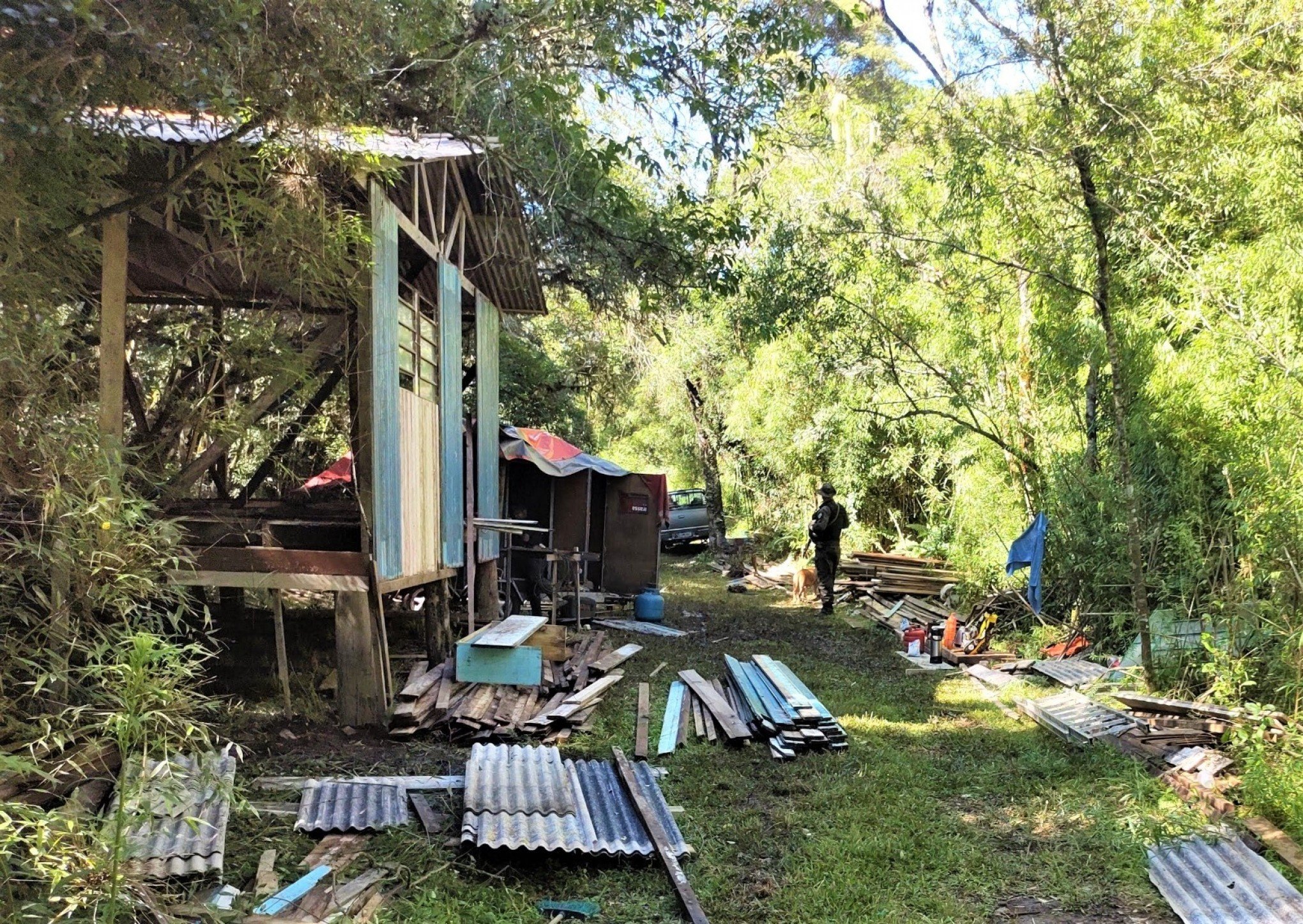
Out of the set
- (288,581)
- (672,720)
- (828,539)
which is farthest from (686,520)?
(288,581)

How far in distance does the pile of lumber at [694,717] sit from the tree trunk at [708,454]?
11662 mm

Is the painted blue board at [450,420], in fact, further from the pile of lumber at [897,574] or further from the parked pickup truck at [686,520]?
the parked pickup truck at [686,520]

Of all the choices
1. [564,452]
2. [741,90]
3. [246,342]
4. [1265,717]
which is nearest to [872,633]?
[564,452]

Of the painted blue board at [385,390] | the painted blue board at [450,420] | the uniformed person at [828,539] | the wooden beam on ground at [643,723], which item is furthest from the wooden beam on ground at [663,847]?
the uniformed person at [828,539]

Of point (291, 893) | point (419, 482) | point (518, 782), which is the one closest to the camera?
point (291, 893)

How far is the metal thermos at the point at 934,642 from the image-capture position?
34.2 feet

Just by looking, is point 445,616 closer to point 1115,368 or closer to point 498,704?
point 498,704

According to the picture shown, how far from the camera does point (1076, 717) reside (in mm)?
7012

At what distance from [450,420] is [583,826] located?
5.25 meters

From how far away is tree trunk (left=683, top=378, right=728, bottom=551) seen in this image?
790 inches

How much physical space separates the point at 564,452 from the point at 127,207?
29.8ft

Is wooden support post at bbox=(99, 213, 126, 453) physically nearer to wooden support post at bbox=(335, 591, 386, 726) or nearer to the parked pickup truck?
wooden support post at bbox=(335, 591, 386, 726)

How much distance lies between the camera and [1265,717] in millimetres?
5578

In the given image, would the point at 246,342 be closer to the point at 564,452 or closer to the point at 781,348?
the point at 564,452
